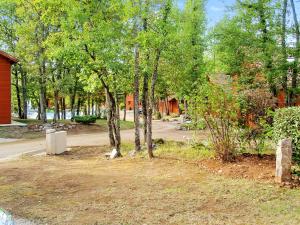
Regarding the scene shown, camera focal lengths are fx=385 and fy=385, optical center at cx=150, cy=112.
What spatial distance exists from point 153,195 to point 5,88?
84.1 feet

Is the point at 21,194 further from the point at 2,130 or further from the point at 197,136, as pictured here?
the point at 2,130

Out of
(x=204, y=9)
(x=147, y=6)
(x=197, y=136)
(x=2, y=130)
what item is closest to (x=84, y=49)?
(x=147, y=6)

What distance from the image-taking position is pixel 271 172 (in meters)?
9.08

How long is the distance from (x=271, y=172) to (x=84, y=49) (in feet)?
25.2

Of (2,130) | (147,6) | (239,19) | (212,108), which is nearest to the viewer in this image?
(212,108)

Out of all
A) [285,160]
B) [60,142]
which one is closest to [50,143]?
[60,142]

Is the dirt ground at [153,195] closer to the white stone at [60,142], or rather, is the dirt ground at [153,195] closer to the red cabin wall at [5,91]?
the white stone at [60,142]

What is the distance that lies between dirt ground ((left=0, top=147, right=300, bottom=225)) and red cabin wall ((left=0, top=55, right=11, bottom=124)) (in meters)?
20.0

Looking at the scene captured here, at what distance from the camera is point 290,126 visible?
8.58 metres

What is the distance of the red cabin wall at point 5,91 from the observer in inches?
1171

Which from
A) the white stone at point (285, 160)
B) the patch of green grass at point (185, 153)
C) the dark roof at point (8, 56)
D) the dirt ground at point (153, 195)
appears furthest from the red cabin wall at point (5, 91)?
the white stone at point (285, 160)

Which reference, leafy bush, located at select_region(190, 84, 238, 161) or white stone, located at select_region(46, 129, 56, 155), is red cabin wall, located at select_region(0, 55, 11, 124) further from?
leafy bush, located at select_region(190, 84, 238, 161)

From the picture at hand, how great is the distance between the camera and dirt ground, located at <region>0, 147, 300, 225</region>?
6.38m

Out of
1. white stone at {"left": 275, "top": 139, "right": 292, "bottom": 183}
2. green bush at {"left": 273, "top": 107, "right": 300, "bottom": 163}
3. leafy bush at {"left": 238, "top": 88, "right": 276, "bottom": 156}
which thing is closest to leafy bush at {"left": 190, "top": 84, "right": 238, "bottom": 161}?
leafy bush at {"left": 238, "top": 88, "right": 276, "bottom": 156}
